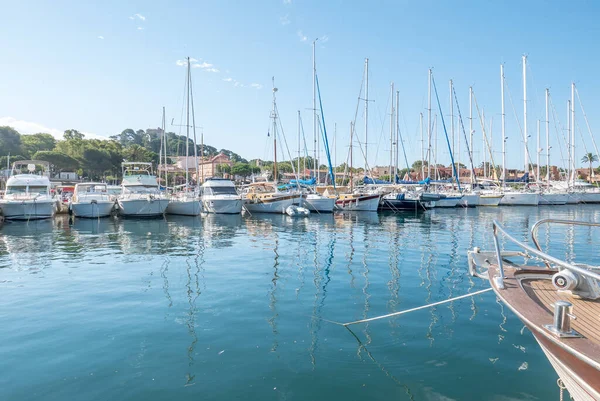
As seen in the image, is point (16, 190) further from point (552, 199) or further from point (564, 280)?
point (552, 199)

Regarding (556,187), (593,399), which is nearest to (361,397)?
(593,399)

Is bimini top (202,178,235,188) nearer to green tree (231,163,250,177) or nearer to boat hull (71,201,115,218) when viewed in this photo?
boat hull (71,201,115,218)

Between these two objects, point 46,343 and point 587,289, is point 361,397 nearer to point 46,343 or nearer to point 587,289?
point 587,289

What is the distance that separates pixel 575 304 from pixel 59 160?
3315 inches

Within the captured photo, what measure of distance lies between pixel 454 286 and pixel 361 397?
6.41 meters

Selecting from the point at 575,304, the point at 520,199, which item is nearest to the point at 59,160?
the point at 520,199

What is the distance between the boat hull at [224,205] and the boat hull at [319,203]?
620 centimetres

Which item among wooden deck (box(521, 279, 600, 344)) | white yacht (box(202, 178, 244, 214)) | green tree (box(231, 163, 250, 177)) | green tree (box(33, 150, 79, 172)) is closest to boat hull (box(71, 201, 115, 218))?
white yacht (box(202, 178, 244, 214))

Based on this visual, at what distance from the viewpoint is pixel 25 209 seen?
28.0 meters

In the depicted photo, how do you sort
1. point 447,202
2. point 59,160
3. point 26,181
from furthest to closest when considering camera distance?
point 59,160, point 447,202, point 26,181

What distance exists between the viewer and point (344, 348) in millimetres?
6488

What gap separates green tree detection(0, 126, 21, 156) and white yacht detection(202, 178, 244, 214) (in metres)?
61.2

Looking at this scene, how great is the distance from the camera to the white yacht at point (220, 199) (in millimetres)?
34875

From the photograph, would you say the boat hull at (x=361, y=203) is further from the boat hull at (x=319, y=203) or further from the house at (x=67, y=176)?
the house at (x=67, y=176)
